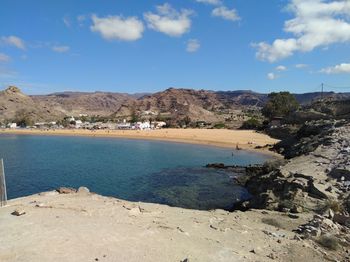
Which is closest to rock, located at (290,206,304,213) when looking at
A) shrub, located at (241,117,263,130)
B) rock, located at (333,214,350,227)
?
rock, located at (333,214,350,227)

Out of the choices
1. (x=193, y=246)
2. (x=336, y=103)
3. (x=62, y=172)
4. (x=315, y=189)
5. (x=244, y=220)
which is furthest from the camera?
(x=336, y=103)

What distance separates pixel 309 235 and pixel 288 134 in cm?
6727

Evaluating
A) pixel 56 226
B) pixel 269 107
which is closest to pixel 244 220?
pixel 56 226

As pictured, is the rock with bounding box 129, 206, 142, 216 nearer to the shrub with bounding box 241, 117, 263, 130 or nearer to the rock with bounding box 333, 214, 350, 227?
the rock with bounding box 333, 214, 350, 227

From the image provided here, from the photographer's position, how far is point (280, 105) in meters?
115

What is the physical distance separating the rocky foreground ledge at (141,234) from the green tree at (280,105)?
10004 cm

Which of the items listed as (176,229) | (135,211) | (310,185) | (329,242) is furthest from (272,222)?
(135,211)

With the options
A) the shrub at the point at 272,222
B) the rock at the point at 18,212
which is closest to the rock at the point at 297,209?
the shrub at the point at 272,222

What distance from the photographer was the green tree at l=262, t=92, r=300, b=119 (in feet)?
373

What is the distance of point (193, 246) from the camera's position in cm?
1223

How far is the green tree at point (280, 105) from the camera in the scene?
113562mm

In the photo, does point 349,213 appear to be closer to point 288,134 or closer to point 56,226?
point 56,226

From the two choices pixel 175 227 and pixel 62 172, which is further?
pixel 62 172

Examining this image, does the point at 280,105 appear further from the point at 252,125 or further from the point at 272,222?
the point at 272,222
